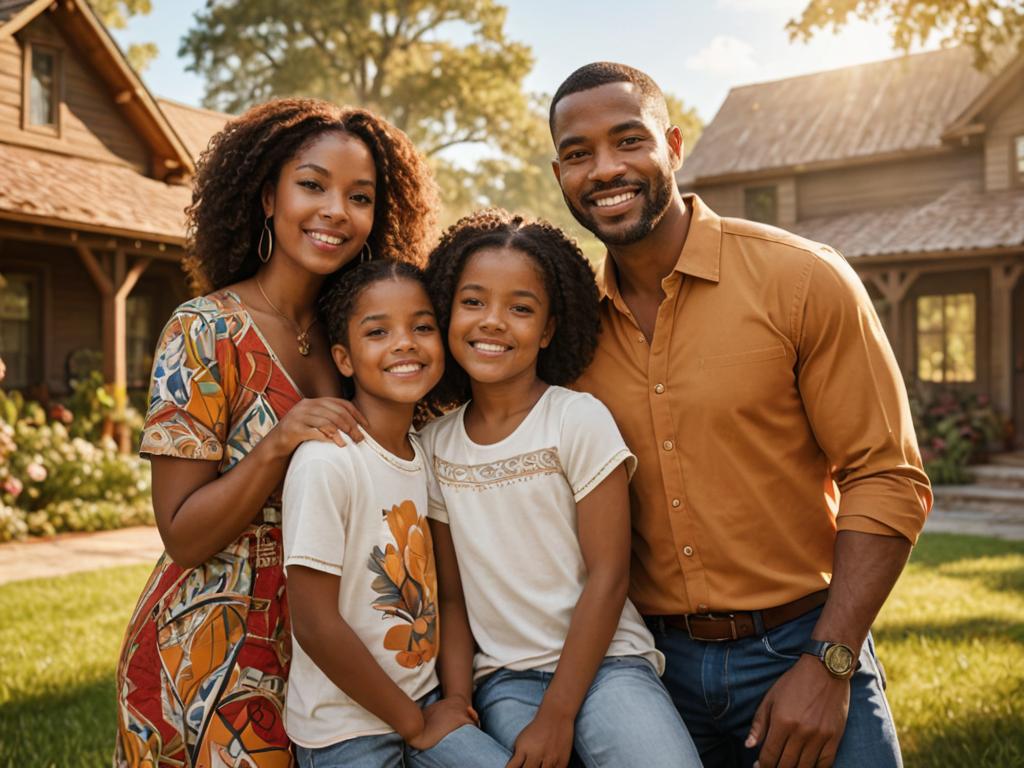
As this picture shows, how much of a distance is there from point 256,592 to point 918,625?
5.62 meters

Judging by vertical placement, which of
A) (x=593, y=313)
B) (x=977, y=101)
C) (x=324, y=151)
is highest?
(x=977, y=101)

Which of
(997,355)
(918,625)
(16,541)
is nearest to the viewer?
(918,625)

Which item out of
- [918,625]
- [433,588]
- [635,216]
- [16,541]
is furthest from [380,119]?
[16,541]

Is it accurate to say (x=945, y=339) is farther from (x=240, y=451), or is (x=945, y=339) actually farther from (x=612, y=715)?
(x=240, y=451)

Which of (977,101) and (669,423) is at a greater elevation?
(977,101)

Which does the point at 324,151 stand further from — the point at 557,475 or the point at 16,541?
the point at 16,541

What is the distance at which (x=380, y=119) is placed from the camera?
317 cm

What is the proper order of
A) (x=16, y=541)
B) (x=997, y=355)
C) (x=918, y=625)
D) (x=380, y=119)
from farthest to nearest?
1. (x=997, y=355)
2. (x=16, y=541)
3. (x=918, y=625)
4. (x=380, y=119)

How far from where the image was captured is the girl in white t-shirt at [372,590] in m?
2.44

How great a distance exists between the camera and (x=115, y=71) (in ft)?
49.8

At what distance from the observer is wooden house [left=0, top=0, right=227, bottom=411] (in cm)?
1333

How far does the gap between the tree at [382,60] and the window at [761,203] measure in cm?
1373

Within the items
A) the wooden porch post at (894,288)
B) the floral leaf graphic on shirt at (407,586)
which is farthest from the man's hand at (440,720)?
the wooden porch post at (894,288)

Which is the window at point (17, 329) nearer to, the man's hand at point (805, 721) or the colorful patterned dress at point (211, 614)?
the colorful patterned dress at point (211, 614)
